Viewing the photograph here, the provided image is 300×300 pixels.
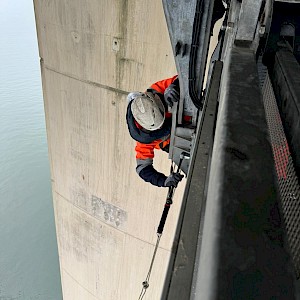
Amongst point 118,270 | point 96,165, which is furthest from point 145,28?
point 118,270

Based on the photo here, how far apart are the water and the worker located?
5.64m

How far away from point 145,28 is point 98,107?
87 cm

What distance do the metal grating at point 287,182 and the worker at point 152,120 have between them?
0.89 metres

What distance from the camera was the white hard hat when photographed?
1.81 metres

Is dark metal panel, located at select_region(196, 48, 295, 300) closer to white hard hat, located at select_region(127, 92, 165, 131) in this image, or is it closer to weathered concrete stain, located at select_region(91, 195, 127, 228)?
white hard hat, located at select_region(127, 92, 165, 131)

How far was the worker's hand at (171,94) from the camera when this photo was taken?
1868 mm

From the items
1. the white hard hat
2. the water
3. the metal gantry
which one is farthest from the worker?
the water

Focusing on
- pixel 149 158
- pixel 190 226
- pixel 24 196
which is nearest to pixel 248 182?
pixel 190 226

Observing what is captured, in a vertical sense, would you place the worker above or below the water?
above

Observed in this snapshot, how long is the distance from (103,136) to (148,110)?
1.38 metres

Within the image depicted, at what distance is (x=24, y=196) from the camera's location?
7.75m

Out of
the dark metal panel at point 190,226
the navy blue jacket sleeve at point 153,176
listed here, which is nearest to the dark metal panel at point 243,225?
the dark metal panel at point 190,226

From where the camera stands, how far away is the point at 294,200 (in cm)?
62

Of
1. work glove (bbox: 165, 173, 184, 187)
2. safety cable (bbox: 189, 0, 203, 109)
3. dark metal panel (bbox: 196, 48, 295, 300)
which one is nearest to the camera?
dark metal panel (bbox: 196, 48, 295, 300)
